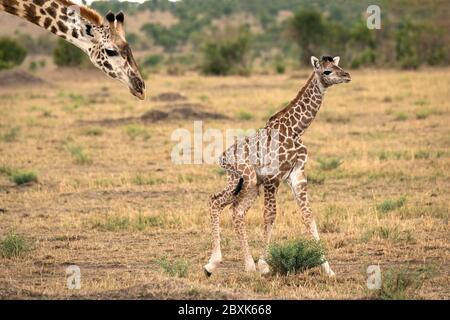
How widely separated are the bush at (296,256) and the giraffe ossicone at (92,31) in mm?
2850

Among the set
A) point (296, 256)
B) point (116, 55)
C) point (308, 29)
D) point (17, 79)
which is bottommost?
point (296, 256)

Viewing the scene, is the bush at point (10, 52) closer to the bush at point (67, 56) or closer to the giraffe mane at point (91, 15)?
the bush at point (67, 56)

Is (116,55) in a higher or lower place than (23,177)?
higher

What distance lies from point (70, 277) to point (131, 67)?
307 centimetres

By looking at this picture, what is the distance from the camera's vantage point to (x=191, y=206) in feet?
47.0

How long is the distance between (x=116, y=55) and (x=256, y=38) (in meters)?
76.8

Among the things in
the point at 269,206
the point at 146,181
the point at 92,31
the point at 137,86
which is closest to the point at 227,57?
the point at 146,181

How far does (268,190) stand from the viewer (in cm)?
1032

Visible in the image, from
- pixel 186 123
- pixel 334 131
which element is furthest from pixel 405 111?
pixel 186 123

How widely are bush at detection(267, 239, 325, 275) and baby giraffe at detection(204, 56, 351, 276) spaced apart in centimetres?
15

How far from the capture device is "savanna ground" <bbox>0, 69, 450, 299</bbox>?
9586 mm

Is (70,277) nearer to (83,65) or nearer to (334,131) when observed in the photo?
(334,131)

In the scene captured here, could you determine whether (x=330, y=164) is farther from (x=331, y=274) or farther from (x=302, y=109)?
(x=331, y=274)

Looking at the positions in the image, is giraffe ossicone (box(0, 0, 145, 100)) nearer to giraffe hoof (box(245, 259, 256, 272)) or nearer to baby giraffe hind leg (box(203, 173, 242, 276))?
baby giraffe hind leg (box(203, 173, 242, 276))
